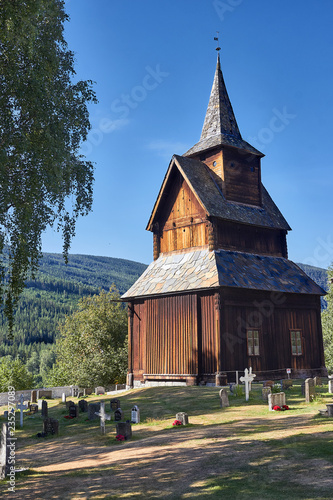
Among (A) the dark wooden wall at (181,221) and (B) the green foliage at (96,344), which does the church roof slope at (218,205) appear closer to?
(A) the dark wooden wall at (181,221)

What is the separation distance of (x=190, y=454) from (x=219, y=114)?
85.2ft

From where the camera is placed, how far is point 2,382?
5872 centimetres

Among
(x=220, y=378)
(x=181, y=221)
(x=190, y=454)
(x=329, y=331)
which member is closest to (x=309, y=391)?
(x=220, y=378)

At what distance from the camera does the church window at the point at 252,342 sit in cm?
2588

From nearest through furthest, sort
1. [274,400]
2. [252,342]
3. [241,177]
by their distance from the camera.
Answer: [274,400] < [252,342] < [241,177]

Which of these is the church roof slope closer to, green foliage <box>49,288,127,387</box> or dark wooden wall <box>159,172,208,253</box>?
dark wooden wall <box>159,172,208,253</box>

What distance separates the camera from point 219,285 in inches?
950

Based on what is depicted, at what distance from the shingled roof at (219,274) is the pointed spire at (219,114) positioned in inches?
357

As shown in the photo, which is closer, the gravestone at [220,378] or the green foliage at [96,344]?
the gravestone at [220,378]

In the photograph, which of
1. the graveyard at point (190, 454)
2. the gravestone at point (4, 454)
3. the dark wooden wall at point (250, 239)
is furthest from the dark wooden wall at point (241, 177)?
the gravestone at point (4, 454)

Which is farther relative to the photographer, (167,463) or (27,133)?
(27,133)

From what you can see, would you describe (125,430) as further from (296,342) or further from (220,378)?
(296,342)

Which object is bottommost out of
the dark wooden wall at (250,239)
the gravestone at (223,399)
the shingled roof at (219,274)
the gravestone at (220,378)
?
the gravestone at (223,399)

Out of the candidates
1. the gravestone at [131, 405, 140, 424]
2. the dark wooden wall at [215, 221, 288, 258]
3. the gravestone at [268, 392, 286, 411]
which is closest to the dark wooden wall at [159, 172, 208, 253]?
the dark wooden wall at [215, 221, 288, 258]
